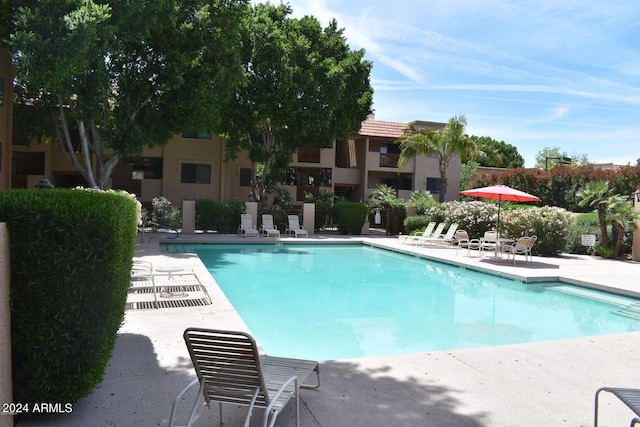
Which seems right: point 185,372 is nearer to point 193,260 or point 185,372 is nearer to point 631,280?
point 193,260

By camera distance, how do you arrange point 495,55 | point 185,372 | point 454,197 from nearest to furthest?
point 185,372, point 495,55, point 454,197

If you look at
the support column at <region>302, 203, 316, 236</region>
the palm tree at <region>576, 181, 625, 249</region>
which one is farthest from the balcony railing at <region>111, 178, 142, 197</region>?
the palm tree at <region>576, 181, 625, 249</region>

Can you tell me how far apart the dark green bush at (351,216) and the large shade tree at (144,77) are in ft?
26.4

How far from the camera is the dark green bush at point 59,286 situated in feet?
11.0

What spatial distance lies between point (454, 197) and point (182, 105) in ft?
71.2

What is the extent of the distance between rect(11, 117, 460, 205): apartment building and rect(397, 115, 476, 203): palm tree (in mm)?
4822

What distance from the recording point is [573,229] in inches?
717

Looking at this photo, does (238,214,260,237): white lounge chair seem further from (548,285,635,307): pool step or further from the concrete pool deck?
the concrete pool deck

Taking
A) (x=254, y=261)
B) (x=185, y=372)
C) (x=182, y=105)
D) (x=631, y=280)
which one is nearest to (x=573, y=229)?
(x=631, y=280)

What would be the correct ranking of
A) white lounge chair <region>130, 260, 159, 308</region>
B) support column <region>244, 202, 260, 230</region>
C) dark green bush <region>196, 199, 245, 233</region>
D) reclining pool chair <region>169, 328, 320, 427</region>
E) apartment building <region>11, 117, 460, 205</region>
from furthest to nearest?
apartment building <region>11, 117, 460, 205</region>, support column <region>244, 202, 260, 230</region>, dark green bush <region>196, 199, 245, 233</region>, white lounge chair <region>130, 260, 159, 308</region>, reclining pool chair <region>169, 328, 320, 427</region>

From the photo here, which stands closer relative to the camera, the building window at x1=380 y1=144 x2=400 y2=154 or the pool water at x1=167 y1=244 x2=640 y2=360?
the pool water at x1=167 y1=244 x2=640 y2=360

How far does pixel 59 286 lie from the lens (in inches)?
134

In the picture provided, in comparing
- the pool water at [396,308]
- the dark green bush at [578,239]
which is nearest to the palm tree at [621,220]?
the dark green bush at [578,239]

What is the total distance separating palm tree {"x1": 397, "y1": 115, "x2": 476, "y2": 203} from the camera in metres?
26.2
